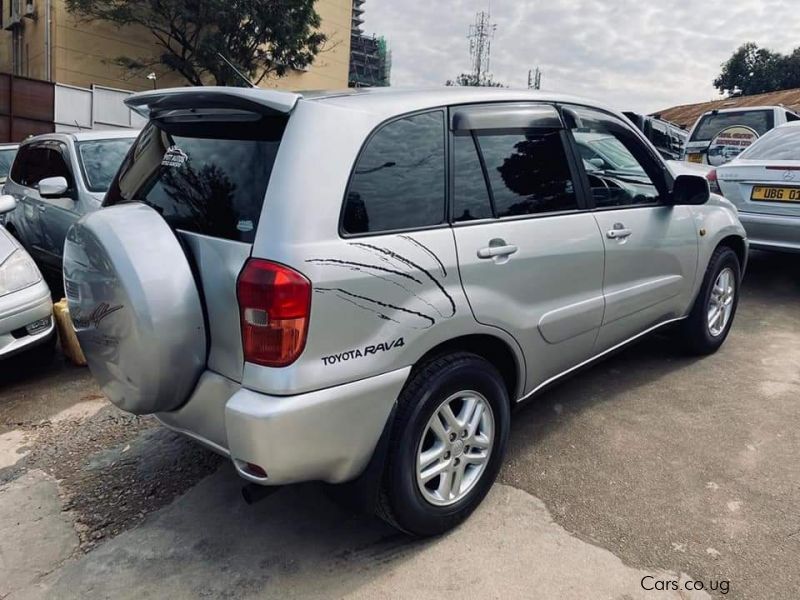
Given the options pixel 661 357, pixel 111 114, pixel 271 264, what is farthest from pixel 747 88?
pixel 271 264

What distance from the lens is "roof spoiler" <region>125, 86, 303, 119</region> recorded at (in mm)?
2062

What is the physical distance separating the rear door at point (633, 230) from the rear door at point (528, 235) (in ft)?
0.47

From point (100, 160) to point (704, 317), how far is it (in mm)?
5185

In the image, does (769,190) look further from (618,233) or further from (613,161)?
(618,233)

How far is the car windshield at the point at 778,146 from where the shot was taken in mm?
5762

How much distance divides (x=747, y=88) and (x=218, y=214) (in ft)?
171

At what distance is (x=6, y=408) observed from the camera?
3.81m

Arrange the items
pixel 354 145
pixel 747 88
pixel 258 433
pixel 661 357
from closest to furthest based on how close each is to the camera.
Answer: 1. pixel 258 433
2. pixel 354 145
3. pixel 661 357
4. pixel 747 88

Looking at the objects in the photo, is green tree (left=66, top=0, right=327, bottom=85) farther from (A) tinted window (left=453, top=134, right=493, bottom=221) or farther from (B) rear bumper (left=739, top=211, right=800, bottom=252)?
(A) tinted window (left=453, top=134, right=493, bottom=221)

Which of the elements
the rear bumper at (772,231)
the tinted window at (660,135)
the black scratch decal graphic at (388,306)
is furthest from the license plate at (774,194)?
the tinted window at (660,135)

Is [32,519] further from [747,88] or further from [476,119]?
[747,88]

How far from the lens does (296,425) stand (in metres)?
1.94

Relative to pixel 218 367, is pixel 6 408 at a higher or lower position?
lower

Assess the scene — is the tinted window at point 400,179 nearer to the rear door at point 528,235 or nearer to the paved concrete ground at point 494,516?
the rear door at point 528,235
